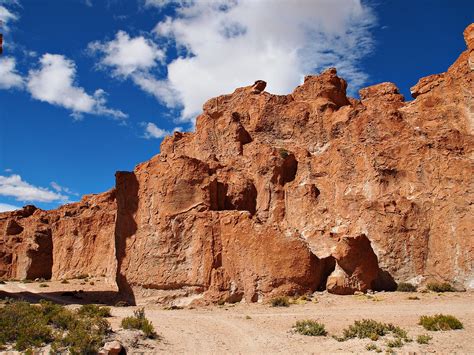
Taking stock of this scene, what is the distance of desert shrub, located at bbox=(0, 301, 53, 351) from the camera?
14773 mm

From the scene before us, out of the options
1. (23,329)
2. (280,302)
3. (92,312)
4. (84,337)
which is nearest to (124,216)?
(92,312)

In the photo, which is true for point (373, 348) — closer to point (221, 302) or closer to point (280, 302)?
point (280, 302)

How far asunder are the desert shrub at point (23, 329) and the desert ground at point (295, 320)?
262 cm

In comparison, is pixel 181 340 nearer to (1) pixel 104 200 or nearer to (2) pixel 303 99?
(2) pixel 303 99

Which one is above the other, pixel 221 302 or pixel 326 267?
pixel 326 267

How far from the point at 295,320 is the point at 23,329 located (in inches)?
409

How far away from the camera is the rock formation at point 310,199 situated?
2648cm

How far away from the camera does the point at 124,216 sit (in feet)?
101

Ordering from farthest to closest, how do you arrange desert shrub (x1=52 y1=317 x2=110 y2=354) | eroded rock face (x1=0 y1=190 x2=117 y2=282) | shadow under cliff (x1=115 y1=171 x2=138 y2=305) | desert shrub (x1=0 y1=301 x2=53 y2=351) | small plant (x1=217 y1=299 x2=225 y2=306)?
eroded rock face (x1=0 y1=190 x2=117 y2=282), shadow under cliff (x1=115 y1=171 x2=138 y2=305), small plant (x1=217 y1=299 x2=225 y2=306), desert shrub (x1=0 y1=301 x2=53 y2=351), desert shrub (x1=52 y1=317 x2=110 y2=354)

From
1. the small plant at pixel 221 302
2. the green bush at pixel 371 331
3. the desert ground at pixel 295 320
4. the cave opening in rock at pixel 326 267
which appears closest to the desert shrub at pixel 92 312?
the desert ground at pixel 295 320

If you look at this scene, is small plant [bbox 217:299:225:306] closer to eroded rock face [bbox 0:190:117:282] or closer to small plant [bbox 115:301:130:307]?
small plant [bbox 115:301:130:307]

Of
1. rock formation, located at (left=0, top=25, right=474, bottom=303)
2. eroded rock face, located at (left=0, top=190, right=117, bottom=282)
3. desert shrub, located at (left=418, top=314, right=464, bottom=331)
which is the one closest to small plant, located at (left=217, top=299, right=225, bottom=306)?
rock formation, located at (left=0, top=25, right=474, bottom=303)

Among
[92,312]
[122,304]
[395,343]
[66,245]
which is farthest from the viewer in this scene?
[66,245]

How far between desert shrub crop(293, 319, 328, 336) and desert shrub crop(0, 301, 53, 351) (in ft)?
28.8
